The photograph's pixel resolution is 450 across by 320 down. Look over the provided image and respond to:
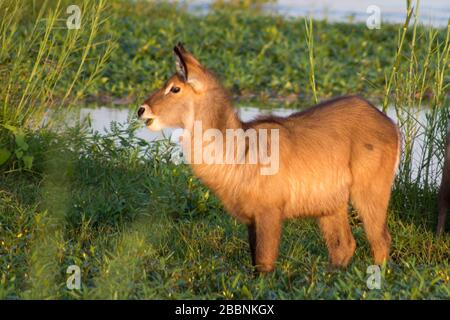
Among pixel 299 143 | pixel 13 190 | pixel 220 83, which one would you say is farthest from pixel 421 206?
pixel 13 190

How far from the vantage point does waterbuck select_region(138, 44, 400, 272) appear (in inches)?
204

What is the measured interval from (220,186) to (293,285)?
2.15 feet

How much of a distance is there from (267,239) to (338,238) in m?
0.74

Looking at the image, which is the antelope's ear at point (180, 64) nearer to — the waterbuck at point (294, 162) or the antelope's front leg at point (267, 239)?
the waterbuck at point (294, 162)

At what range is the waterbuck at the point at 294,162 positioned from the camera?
518 cm

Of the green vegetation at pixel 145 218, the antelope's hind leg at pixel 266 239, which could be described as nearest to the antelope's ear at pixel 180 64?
the antelope's hind leg at pixel 266 239

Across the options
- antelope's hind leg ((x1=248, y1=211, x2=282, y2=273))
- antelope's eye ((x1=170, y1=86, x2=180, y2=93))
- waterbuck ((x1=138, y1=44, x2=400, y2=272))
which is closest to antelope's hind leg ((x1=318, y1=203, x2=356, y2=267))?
waterbuck ((x1=138, y1=44, x2=400, y2=272))

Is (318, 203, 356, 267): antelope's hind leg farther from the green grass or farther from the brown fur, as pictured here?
the brown fur

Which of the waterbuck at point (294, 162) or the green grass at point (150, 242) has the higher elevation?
the waterbuck at point (294, 162)

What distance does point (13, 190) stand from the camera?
6.75 m

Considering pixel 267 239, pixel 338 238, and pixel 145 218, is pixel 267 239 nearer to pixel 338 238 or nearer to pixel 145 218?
pixel 338 238

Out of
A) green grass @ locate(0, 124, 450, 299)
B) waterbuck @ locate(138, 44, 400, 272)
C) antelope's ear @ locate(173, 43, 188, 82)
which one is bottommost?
green grass @ locate(0, 124, 450, 299)

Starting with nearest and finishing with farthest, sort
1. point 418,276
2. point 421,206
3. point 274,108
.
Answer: point 418,276, point 421,206, point 274,108
